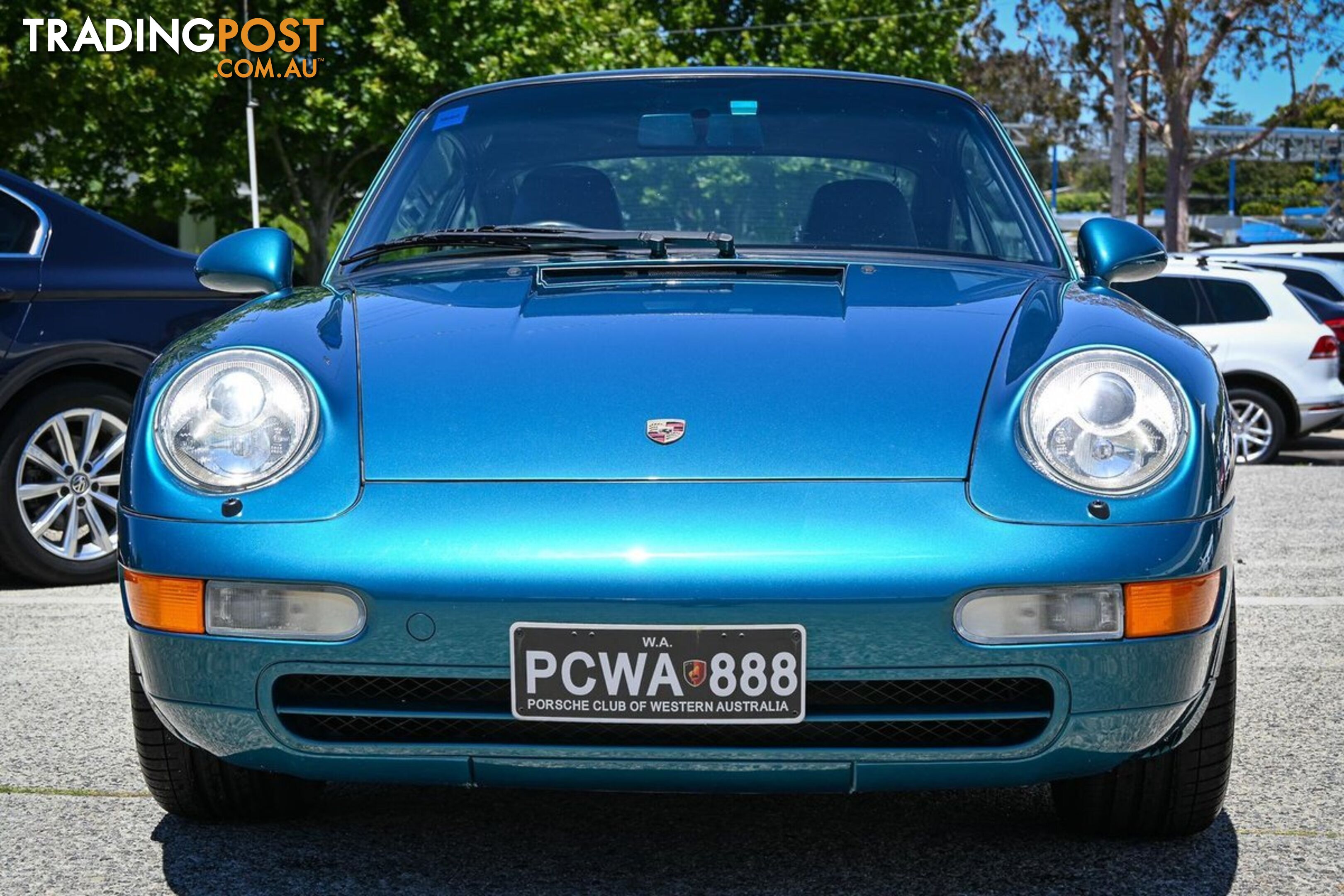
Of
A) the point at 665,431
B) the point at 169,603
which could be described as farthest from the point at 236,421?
the point at 665,431

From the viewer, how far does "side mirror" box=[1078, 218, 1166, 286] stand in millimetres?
3494

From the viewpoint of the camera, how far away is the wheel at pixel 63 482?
5.74 metres

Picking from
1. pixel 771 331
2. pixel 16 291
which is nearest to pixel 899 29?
pixel 16 291

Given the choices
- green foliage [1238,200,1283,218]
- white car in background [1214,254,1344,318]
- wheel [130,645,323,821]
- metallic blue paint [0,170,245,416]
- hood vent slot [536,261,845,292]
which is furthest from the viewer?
green foliage [1238,200,1283,218]

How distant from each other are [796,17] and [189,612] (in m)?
40.8

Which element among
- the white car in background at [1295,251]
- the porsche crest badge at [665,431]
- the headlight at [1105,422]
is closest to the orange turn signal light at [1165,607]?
the headlight at [1105,422]

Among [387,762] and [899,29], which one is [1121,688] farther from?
[899,29]

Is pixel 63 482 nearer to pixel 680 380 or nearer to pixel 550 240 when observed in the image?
pixel 550 240

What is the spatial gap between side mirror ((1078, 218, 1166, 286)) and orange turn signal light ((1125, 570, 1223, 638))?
1065 millimetres

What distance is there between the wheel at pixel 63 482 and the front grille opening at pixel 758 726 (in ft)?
11.5

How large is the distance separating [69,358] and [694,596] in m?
4.06

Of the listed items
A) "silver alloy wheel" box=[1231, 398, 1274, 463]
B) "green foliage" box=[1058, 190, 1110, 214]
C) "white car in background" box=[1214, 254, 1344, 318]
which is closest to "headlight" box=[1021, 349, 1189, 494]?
"silver alloy wheel" box=[1231, 398, 1274, 463]

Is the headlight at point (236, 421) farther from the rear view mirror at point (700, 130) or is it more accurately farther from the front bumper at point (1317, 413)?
the front bumper at point (1317, 413)

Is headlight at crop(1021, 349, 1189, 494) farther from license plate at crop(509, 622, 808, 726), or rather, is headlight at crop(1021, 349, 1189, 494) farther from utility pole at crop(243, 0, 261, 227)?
utility pole at crop(243, 0, 261, 227)
